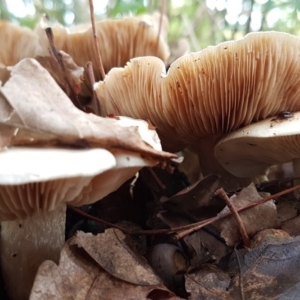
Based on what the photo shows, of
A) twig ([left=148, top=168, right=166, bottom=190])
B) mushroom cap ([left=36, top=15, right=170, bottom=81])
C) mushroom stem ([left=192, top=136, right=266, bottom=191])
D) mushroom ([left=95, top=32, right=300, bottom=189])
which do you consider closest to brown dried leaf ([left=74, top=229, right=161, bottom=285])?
twig ([left=148, top=168, right=166, bottom=190])

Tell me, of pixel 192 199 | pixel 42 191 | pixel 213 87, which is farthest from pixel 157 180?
pixel 42 191

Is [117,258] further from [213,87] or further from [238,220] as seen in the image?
[213,87]

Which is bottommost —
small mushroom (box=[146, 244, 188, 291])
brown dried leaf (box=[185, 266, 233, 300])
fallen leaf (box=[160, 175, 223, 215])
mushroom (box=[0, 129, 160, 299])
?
small mushroom (box=[146, 244, 188, 291])

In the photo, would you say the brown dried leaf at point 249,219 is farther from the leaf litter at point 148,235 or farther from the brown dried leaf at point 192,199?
the brown dried leaf at point 192,199

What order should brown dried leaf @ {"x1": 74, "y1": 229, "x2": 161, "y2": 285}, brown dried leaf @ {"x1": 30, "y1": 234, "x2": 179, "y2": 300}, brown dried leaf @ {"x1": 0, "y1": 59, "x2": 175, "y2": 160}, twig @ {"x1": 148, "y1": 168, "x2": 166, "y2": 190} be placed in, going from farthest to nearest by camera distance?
1. twig @ {"x1": 148, "y1": 168, "x2": 166, "y2": 190}
2. brown dried leaf @ {"x1": 74, "y1": 229, "x2": 161, "y2": 285}
3. brown dried leaf @ {"x1": 30, "y1": 234, "x2": 179, "y2": 300}
4. brown dried leaf @ {"x1": 0, "y1": 59, "x2": 175, "y2": 160}

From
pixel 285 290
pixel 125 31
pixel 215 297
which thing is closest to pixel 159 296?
pixel 215 297

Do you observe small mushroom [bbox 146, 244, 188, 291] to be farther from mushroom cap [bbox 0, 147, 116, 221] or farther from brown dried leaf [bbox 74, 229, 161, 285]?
mushroom cap [bbox 0, 147, 116, 221]
